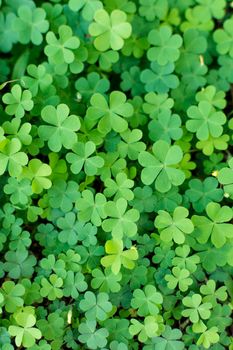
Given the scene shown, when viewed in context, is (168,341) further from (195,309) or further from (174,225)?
(174,225)

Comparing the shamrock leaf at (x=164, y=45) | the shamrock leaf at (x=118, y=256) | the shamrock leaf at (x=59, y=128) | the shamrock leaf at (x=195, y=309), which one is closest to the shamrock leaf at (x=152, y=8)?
the shamrock leaf at (x=164, y=45)

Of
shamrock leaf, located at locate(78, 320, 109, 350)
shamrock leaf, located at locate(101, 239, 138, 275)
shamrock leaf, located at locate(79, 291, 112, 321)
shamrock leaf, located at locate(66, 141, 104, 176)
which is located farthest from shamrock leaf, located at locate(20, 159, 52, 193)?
shamrock leaf, located at locate(78, 320, 109, 350)

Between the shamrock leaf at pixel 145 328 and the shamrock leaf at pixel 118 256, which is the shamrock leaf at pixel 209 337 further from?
the shamrock leaf at pixel 118 256

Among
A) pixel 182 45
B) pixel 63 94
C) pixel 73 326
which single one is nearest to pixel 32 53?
pixel 63 94

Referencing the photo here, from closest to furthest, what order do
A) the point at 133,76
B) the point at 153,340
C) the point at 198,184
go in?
the point at 153,340, the point at 198,184, the point at 133,76

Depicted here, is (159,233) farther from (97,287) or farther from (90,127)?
(90,127)

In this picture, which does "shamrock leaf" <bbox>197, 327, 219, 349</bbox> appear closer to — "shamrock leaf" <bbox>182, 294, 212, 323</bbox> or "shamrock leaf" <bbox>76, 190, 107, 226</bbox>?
"shamrock leaf" <bbox>182, 294, 212, 323</bbox>

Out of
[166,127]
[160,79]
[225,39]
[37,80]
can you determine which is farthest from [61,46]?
[225,39]
